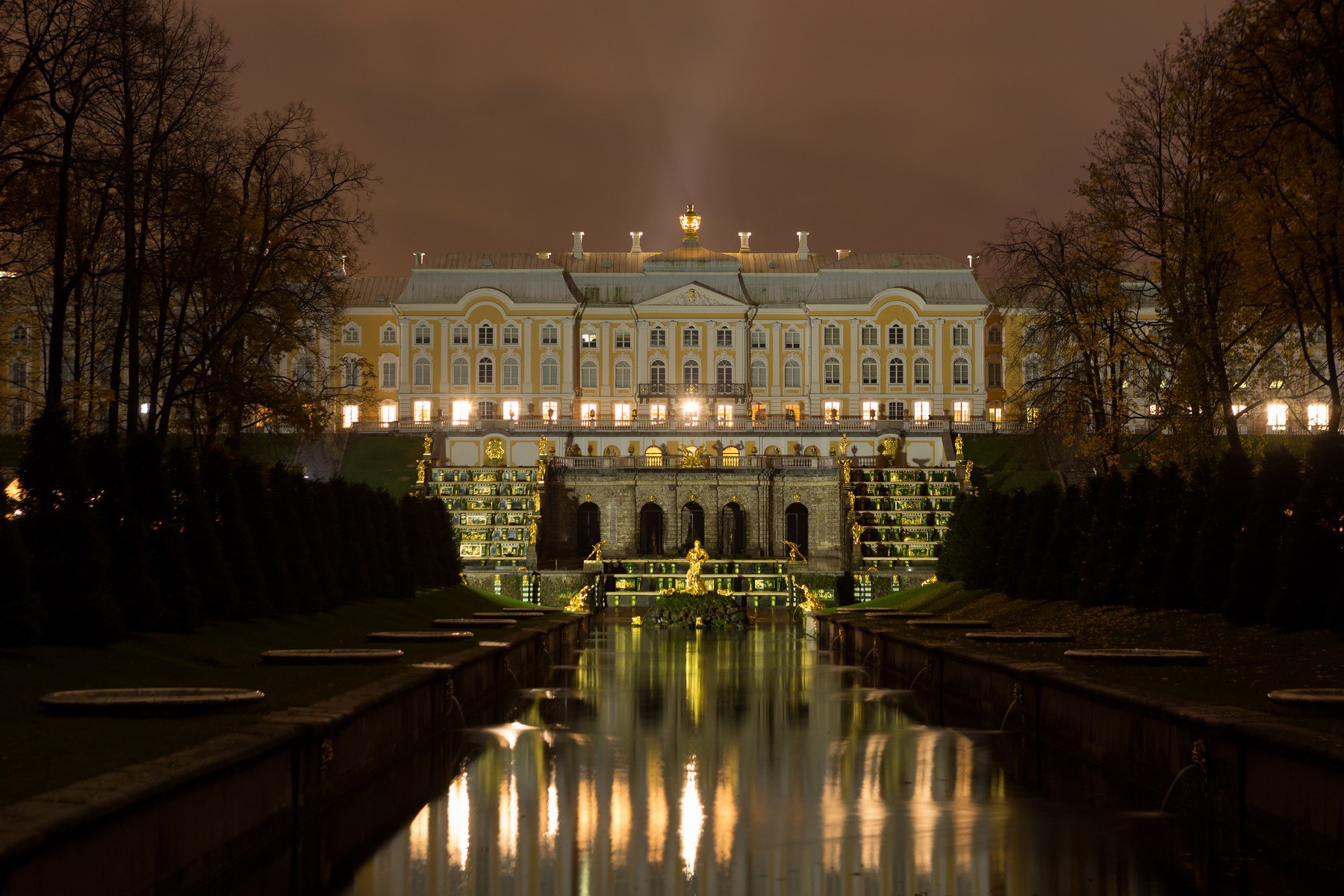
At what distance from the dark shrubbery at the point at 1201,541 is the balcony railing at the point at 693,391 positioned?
193 ft

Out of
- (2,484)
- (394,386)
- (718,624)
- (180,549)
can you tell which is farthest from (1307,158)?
(394,386)

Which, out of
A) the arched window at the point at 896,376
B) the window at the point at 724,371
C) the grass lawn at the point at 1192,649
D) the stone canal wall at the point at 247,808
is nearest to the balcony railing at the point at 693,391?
the window at the point at 724,371

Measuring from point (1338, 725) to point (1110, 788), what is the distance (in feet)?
6.72

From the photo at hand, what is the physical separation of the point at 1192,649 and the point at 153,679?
462 inches

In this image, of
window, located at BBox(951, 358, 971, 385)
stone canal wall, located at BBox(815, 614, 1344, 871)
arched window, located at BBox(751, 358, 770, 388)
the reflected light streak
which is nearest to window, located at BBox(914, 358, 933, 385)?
window, located at BBox(951, 358, 971, 385)

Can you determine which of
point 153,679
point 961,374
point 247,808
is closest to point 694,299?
point 961,374

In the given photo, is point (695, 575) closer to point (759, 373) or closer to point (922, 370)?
point (759, 373)

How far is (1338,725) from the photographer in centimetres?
965

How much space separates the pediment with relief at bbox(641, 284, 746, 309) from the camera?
91250 millimetres

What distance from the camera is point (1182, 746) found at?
34.3ft

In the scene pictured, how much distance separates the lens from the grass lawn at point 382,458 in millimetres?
70381

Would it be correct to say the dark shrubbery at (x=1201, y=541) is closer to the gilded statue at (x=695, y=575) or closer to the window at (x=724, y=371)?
the gilded statue at (x=695, y=575)

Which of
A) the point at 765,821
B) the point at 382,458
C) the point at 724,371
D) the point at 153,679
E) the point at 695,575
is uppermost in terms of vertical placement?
the point at 724,371

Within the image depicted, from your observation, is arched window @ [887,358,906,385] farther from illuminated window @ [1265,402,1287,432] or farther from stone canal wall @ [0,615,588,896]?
stone canal wall @ [0,615,588,896]
